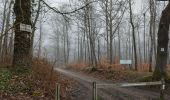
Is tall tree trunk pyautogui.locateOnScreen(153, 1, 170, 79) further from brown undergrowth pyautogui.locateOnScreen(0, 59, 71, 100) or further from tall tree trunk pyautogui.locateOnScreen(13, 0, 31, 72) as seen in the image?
tall tree trunk pyautogui.locateOnScreen(13, 0, 31, 72)

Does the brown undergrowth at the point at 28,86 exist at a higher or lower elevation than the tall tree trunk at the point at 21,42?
lower

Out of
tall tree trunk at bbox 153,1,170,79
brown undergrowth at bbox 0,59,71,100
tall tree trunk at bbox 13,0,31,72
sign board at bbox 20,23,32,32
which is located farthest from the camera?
tall tree trunk at bbox 153,1,170,79

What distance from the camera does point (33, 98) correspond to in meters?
9.36

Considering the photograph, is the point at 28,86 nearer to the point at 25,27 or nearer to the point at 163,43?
the point at 25,27

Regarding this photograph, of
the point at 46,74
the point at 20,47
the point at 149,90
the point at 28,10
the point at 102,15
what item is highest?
the point at 102,15

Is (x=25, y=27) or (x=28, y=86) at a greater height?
(x=25, y=27)

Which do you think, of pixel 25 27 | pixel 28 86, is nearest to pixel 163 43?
pixel 25 27

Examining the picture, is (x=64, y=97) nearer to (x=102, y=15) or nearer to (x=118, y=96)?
(x=118, y=96)

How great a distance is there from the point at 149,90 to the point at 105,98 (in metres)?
4.31

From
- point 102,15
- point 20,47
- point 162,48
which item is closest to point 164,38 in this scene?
point 162,48

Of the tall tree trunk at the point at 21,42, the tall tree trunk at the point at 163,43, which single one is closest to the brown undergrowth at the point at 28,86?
the tall tree trunk at the point at 21,42

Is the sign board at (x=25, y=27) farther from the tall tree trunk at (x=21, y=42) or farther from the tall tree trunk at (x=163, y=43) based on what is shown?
the tall tree trunk at (x=163, y=43)

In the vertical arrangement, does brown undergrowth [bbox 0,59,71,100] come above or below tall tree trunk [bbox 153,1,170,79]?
below

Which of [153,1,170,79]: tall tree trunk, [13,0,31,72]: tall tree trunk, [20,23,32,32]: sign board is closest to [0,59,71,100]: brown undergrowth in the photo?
[13,0,31,72]: tall tree trunk
